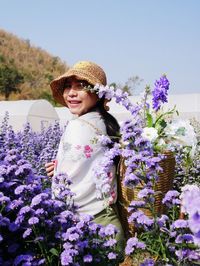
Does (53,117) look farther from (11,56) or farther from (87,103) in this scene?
(11,56)

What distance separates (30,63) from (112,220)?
4576 centimetres

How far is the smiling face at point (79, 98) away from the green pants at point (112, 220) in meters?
0.65

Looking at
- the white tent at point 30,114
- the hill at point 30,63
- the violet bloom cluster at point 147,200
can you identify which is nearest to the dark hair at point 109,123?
the violet bloom cluster at point 147,200

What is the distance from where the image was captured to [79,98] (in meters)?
3.16

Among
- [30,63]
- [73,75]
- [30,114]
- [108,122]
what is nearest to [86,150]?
[108,122]

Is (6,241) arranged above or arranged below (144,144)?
below

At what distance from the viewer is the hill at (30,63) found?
39406mm

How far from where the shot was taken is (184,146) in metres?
3.06

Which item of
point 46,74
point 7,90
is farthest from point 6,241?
point 46,74

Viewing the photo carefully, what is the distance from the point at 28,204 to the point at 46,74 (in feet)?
133

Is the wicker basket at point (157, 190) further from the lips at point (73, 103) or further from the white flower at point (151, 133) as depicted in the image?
the lips at point (73, 103)

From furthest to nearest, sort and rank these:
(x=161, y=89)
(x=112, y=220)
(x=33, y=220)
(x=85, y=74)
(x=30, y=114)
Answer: (x=30, y=114)
(x=85, y=74)
(x=112, y=220)
(x=161, y=89)
(x=33, y=220)

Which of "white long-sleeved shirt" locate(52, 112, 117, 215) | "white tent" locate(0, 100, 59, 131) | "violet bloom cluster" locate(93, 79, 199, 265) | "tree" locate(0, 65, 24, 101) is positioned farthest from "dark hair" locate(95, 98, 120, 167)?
"tree" locate(0, 65, 24, 101)

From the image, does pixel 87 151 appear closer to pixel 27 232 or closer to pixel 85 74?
pixel 85 74
